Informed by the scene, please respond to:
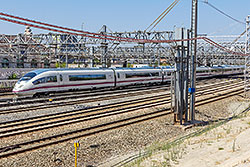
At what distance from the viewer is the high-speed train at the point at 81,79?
20.2 m

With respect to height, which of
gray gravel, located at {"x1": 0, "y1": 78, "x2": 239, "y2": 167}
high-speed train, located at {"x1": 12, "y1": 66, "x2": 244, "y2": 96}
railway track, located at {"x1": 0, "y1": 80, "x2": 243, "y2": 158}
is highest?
high-speed train, located at {"x1": 12, "y1": 66, "x2": 244, "y2": 96}

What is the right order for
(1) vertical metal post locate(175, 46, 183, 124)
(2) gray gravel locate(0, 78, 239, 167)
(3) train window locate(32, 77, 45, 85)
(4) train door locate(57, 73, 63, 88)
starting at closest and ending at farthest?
(2) gray gravel locate(0, 78, 239, 167), (1) vertical metal post locate(175, 46, 183, 124), (3) train window locate(32, 77, 45, 85), (4) train door locate(57, 73, 63, 88)

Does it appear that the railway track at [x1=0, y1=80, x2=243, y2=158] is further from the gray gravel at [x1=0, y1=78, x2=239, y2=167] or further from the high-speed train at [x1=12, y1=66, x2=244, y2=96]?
the high-speed train at [x1=12, y1=66, x2=244, y2=96]

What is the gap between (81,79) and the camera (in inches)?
945

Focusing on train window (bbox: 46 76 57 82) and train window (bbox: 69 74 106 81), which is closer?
train window (bbox: 46 76 57 82)

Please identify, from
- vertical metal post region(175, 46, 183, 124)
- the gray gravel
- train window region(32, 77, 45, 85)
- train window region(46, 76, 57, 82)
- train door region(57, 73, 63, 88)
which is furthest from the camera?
train door region(57, 73, 63, 88)

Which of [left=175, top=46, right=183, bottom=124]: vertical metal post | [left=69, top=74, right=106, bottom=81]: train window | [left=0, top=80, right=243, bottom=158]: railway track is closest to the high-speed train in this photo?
[left=69, top=74, right=106, bottom=81]: train window

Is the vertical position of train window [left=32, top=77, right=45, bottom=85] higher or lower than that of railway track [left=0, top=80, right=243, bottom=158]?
higher

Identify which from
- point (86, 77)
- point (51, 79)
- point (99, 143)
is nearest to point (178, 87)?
point (99, 143)

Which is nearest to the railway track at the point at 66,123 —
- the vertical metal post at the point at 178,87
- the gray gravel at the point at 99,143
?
the gray gravel at the point at 99,143

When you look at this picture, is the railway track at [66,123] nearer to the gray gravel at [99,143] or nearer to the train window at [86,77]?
the gray gravel at [99,143]

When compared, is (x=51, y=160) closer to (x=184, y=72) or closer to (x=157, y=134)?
(x=157, y=134)

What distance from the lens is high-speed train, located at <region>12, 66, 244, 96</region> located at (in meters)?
20.2

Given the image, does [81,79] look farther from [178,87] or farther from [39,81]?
[178,87]
